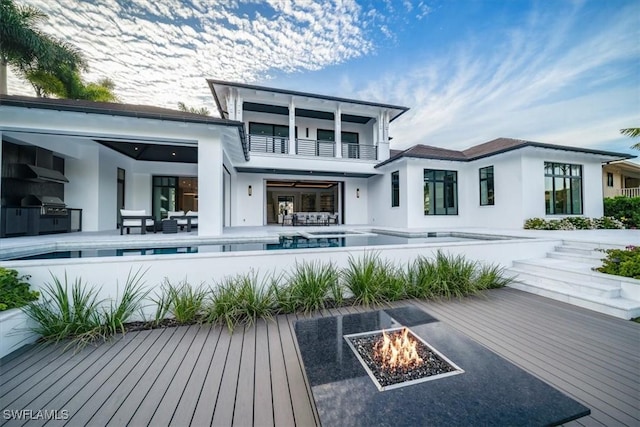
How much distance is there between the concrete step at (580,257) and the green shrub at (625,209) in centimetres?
961

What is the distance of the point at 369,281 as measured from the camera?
396 cm

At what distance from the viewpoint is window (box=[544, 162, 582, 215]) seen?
1062 cm

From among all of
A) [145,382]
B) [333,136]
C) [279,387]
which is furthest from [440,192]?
[145,382]

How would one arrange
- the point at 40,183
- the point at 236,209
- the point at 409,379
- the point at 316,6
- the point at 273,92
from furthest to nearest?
the point at 236,209, the point at 273,92, the point at 316,6, the point at 40,183, the point at 409,379

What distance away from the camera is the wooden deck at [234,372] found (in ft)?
5.57

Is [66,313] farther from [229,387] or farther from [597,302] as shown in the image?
[597,302]

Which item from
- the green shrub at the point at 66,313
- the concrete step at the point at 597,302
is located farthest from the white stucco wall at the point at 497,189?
the green shrub at the point at 66,313

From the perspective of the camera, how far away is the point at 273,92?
462 inches

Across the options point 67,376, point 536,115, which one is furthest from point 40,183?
point 536,115

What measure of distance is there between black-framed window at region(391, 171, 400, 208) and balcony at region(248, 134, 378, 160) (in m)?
1.77

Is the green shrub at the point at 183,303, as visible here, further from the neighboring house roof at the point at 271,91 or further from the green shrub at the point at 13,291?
the neighboring house roof at the point at 271,91

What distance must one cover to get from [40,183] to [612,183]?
1223 inches

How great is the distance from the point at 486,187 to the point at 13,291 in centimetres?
1454

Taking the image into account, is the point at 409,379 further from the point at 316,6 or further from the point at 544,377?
the point at 316,6
